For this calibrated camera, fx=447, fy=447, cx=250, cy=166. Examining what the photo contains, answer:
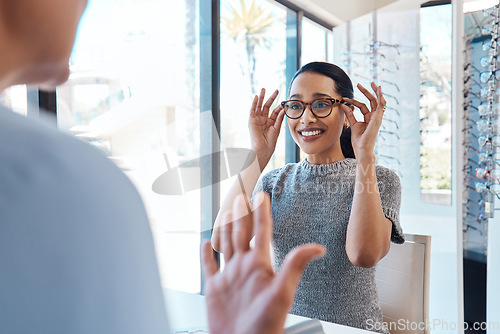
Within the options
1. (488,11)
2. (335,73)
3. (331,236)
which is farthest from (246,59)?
(331,236)

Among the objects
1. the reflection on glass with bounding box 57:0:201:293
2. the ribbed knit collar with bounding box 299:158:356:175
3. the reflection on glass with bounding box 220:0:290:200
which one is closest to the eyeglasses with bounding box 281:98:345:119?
the ribbed knit collar with bounding box 299:158:356:175

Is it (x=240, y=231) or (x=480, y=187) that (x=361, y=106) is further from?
(x=480, y=187)

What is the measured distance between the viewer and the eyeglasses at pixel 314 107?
1.12 metres

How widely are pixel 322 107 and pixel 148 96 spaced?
0.79 m

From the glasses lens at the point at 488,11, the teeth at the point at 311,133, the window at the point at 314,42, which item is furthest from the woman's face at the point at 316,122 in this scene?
the window at the point at 314,42

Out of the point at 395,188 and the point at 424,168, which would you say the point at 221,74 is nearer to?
the point at 424,168

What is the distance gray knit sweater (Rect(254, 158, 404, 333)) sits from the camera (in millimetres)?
1045

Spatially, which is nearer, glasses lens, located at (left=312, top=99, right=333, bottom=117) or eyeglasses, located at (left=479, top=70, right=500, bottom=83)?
glasses lens, located at (left=312, top=99, right=333, bottom=117)

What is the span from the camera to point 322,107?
1124 mm

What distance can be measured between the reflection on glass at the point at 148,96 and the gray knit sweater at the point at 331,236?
0.28 m

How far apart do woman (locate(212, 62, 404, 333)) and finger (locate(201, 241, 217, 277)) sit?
77 cm

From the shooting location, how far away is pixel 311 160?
1209 mm

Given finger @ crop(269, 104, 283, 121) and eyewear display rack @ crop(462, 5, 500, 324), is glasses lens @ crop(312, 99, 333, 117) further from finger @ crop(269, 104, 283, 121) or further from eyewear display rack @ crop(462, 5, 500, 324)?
eyewear display rack @ crop(462, 5, 500, 324)

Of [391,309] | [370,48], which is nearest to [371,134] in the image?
[391,309]
